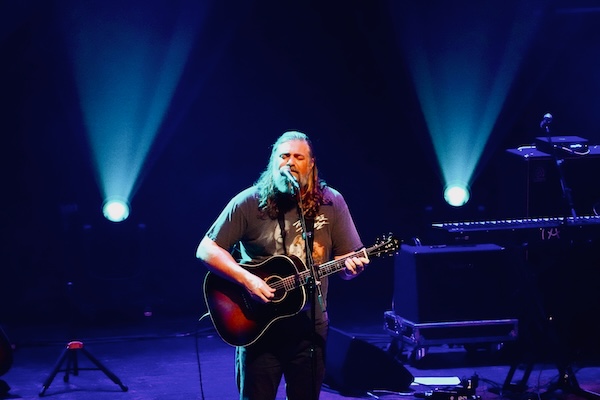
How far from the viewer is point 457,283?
8016 millimetres

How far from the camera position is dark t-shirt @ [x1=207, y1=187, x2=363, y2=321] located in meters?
4.70

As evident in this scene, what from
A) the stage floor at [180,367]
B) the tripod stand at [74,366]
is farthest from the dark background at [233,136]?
the tripod stand at [74,366]

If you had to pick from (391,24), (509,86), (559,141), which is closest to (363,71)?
(391,24)

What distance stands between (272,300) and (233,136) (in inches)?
216

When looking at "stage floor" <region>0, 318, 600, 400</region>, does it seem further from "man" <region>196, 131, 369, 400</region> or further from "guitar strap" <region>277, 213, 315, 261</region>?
"guitar strap" <region>277, 213, 315, 261</region>

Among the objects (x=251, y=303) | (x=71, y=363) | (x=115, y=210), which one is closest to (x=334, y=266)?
(x=251, y=303)

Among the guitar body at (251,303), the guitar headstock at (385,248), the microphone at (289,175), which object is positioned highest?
the microphone at (289,175)

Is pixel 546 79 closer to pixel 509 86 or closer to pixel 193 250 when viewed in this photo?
pixel 509 86

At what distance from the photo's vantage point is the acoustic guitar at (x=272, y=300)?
466 centimetres

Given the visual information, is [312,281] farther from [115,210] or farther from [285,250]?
[115,210]

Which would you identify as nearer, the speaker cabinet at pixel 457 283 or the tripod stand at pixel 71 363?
the tripod stand at pixel 71 363

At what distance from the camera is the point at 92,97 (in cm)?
950

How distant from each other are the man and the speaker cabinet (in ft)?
10.6

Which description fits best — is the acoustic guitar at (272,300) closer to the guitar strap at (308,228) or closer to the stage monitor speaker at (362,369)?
the guitar strap at (308,228)
